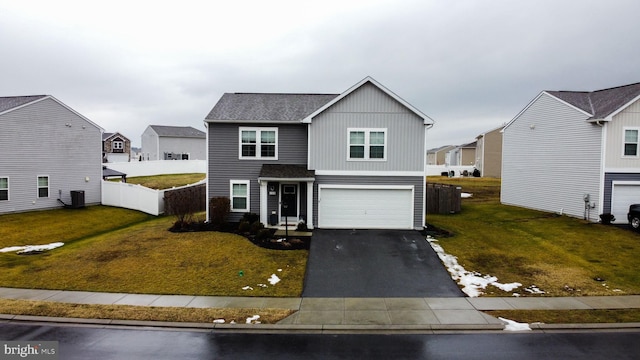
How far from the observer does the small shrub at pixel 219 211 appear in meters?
21.0

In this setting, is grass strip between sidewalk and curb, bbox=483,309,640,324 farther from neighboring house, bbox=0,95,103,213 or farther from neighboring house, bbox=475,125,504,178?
neighboring house, bbox=475,125,504,178

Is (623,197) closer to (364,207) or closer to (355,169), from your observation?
(364,207)

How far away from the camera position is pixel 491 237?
1923 cm

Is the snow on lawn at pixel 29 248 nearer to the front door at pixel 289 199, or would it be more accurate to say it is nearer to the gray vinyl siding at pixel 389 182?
the front door at pixel 289 199

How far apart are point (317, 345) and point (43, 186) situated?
26.0 m

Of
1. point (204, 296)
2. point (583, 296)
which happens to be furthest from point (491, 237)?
point (204, 296)

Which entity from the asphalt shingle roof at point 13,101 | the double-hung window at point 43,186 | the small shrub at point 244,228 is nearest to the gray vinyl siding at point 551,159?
the small shrub at point 244,228

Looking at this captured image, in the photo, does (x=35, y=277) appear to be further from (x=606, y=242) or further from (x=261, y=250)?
(x=606, y=242)

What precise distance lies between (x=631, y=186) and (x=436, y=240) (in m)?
13.4

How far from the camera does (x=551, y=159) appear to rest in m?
25.3

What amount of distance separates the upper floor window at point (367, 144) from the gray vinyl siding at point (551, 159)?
507 inches

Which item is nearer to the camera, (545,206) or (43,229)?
(43,229)

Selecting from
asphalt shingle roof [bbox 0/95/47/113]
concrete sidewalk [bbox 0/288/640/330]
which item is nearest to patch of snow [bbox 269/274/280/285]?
concrete sidewalk [bbox 0/288/640/330]

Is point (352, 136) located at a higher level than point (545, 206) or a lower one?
higher
